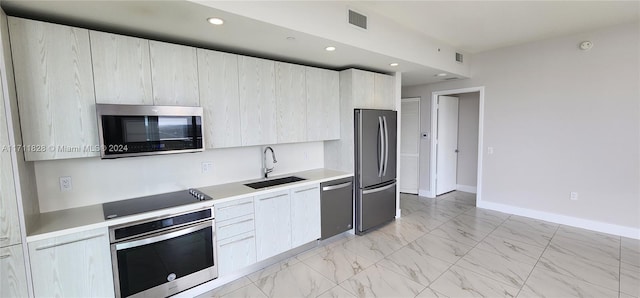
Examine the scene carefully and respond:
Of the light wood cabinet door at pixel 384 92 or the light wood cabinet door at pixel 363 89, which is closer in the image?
the light wood cabinet door at pixel 363 89

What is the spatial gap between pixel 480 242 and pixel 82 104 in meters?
4.31

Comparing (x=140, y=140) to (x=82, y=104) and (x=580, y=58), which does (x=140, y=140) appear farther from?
(x=580, y=58)

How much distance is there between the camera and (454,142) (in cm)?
588

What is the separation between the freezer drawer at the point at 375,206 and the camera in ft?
12.0

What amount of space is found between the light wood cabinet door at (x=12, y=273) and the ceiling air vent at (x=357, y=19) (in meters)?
3.01

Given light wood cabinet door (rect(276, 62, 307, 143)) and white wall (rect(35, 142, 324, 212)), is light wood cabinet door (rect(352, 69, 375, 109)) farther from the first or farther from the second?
white wall (rect(35, 142, 324, 212))

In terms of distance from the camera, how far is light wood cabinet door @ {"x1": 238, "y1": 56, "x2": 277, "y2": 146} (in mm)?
2858

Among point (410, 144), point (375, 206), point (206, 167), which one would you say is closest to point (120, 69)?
point (206, 167)

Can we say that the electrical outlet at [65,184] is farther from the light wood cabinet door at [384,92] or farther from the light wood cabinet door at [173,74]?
the light wood cabinet door at [384,92]

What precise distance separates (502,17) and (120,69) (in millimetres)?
3856

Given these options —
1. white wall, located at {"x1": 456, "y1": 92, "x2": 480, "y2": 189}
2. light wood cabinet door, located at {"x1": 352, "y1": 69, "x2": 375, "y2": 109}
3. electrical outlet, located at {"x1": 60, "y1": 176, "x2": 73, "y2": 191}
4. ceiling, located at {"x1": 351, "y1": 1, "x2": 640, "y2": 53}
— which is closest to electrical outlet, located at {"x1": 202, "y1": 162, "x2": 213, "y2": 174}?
electrical outlet, located at {"x1": 60, "y1": 176, "x2": 73, "y2": 191}

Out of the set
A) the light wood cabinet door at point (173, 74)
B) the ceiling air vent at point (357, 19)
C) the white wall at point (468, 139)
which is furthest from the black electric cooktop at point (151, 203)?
the white wall at point (468, 139)

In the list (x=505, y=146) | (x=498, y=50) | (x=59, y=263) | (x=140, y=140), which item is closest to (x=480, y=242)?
(x=505, y=146)

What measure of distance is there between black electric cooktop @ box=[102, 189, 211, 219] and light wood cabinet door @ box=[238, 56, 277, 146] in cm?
71
